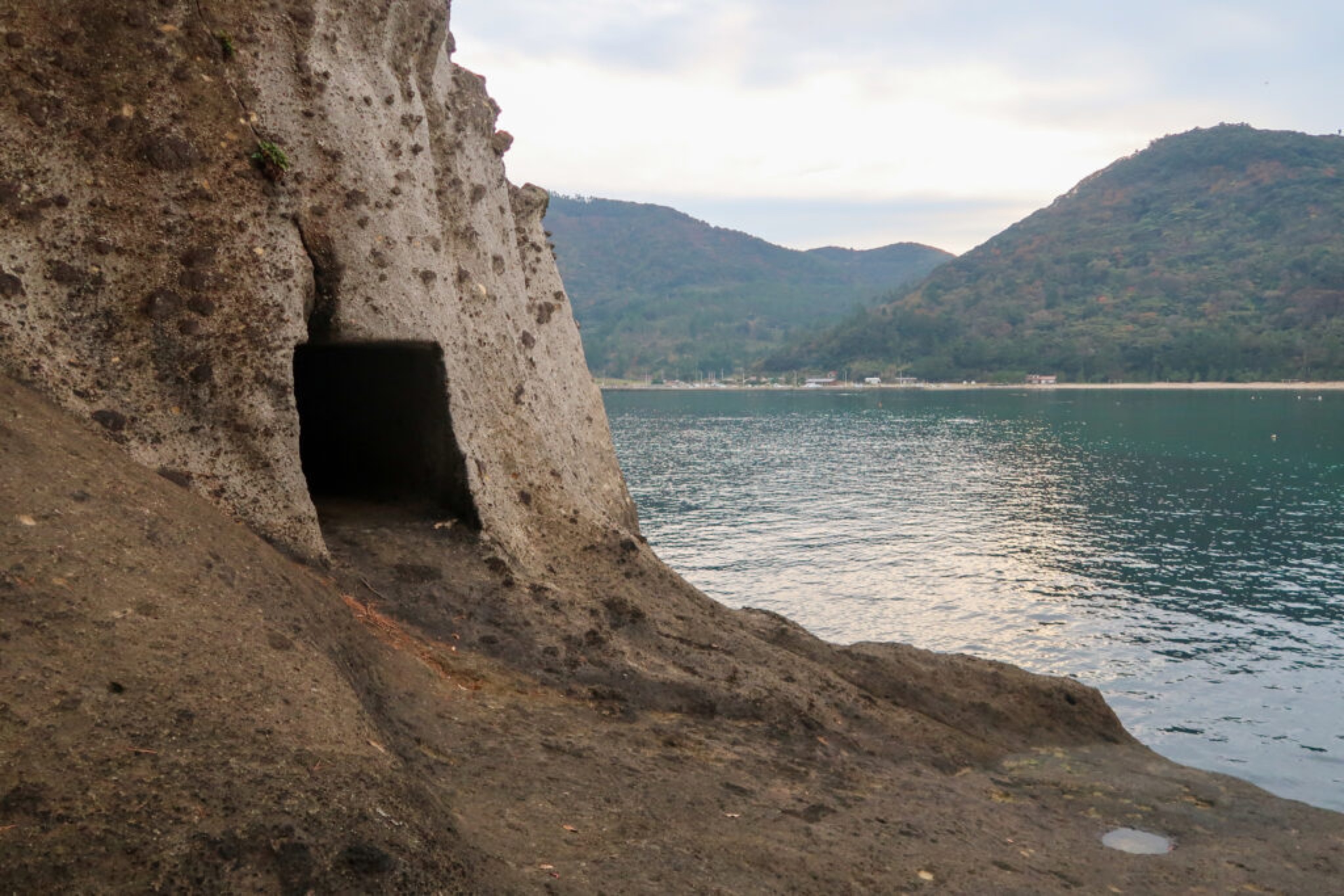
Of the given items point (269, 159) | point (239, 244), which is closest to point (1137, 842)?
point (239, 244)

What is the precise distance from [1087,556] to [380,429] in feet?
127

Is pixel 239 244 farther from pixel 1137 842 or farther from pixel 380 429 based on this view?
pixel 1137 842

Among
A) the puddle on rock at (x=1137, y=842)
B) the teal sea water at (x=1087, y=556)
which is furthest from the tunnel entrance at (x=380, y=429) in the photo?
the teal sea water at (x=1087, y=556)

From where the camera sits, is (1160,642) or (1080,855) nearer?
(1080,855)

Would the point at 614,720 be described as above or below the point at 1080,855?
above

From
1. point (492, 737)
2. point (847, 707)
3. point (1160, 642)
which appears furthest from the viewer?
point (1160, 642)

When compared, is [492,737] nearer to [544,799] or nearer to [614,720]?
[544,799]

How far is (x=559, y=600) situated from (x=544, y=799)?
13.9ft

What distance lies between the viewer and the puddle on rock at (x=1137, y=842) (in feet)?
39.7

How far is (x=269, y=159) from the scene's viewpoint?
1059 centimetres

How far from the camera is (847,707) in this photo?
44.8 feet

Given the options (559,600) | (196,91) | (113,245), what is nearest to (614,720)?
(559,600)

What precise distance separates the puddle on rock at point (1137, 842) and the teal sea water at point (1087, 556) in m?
10.3

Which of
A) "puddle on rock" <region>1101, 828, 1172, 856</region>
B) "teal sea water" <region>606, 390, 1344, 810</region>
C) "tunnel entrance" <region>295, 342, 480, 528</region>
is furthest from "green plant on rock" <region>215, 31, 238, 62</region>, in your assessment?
"teal sea water" <region>606, 390, 1344, 810</region>
